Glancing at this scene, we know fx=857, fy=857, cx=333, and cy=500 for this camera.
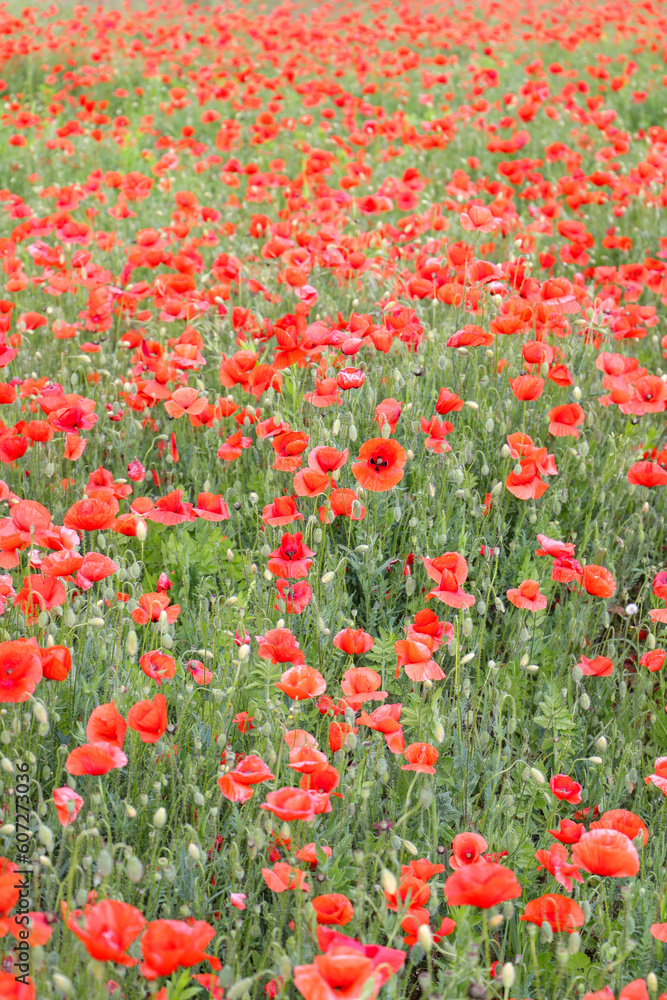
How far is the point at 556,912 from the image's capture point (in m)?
1.73

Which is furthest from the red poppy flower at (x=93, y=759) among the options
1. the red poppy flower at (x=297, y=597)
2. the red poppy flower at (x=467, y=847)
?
the red poppy flower at (x=297, y=597)

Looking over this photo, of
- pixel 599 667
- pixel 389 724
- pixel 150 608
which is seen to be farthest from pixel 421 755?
pixel 150 608

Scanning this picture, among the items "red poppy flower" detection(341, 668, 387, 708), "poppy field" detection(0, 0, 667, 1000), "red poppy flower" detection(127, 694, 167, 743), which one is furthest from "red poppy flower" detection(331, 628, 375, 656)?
"red poppy flower" detection(127, 694, 167, 743)

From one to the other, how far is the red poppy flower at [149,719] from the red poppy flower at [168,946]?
47 cm

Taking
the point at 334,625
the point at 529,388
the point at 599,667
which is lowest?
the point at 334,625

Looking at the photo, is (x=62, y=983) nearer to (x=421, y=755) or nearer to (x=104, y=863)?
(x=104, y=863)

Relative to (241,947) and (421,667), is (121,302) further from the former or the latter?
(241,947)

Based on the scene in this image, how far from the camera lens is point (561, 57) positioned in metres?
10.9

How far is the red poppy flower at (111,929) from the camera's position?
132 cm

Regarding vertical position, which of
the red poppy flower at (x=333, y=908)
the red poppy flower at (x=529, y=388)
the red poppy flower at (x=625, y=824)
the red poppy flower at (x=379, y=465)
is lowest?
the red poppy flower at (x=333, y=908)

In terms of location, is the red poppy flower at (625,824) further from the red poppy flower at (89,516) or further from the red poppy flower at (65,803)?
the red poppy flower at (89,516)

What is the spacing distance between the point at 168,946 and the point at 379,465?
1538 millimetres

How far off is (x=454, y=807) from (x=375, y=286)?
319cm

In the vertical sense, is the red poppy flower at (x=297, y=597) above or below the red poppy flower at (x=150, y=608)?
below
